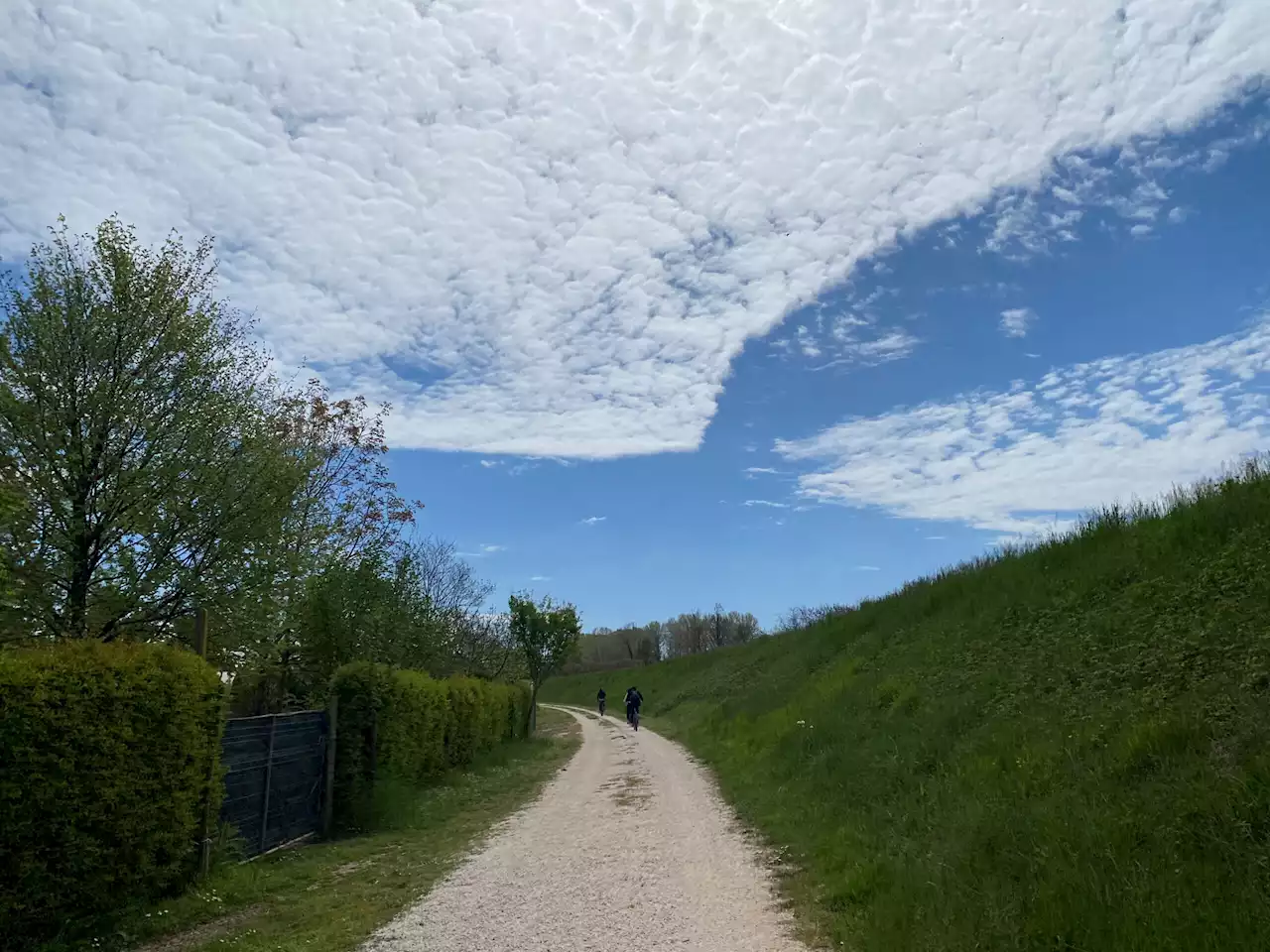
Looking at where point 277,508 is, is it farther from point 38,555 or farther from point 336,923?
point 336,923

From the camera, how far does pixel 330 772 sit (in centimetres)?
1181

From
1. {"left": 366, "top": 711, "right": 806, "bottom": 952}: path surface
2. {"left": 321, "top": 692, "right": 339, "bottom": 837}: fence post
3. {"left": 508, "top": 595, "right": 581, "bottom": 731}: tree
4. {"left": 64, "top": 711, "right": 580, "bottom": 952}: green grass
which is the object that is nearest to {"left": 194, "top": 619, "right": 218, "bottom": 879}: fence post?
{"left": 64, "top": 711, "right": 580, "bottom": 952}: green grass

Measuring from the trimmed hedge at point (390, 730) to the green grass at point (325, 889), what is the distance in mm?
479

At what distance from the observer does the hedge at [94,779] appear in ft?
18.6

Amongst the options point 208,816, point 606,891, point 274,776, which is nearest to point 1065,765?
point 606,891

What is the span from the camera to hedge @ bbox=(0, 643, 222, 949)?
568cm

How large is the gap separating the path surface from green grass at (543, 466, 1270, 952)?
582 millimetres

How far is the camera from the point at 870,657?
18.2 meters

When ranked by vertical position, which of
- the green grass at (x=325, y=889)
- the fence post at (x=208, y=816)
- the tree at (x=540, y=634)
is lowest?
the green grass at (x=325, y=889)

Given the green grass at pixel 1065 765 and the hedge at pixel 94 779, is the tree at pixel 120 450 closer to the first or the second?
the hedge at pixel 94 779

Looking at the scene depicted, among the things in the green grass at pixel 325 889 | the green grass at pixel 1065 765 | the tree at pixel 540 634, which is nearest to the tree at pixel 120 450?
the green grass at pixel 325 889

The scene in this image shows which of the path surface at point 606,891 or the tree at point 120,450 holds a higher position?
the tree at point 120,450

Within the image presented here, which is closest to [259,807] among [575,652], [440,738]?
[440,738]

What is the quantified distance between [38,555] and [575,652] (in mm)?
23218
